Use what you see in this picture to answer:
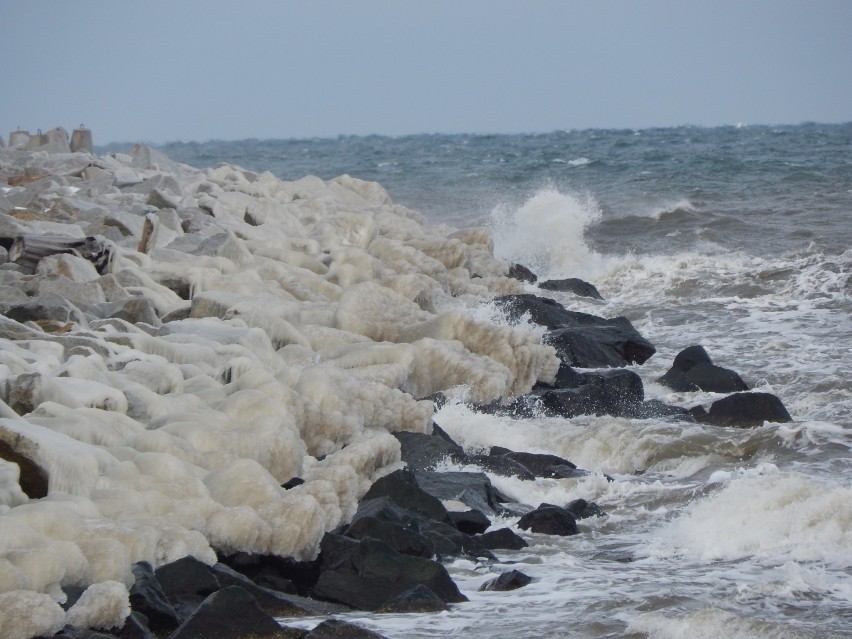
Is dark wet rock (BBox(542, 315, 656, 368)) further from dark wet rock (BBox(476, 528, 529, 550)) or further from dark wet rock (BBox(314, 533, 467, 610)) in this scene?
dark wet rock (BBox(314, 533, 467, 610))

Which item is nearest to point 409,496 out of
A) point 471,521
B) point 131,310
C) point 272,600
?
point 471,521

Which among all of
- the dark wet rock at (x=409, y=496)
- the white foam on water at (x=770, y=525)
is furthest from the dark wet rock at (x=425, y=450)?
the white foam on water at (x=770, y=525)

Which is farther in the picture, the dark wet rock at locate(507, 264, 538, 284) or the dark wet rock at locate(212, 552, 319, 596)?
the dark wet rock at locate(507, 264, 538, 284)

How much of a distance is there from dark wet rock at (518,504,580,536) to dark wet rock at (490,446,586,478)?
1356mm

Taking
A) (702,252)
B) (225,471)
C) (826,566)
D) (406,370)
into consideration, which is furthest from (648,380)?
(702,252)

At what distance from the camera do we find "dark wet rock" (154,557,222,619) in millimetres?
5984

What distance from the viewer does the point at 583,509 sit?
845cm

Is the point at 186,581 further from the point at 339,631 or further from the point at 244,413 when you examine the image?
the point at 244,413

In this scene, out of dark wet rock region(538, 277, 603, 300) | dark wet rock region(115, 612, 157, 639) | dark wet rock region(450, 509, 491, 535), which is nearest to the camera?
dark wet rock region(115, 612, 157, 639)

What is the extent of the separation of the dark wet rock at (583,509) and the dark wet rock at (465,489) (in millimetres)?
520

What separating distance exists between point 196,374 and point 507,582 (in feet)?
10.5

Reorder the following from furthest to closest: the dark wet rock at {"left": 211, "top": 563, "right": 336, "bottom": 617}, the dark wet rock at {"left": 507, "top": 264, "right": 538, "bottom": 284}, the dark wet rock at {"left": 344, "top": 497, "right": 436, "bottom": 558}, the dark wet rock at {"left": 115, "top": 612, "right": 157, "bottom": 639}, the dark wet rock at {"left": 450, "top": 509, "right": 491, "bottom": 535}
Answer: the dark wet rock at {"left": 507, "top": 264, "right": 538, "bottom": 284}, the dark wet rock at {"left": 450, "top": 509, "right": 491, "bottom": 535}, the dark wet rock at {"left": 344, "top": 497, "right": 436, "bottom": 558}, the dark wet rock at {"left": 211, "top": 563, "right": 336, "bottom": 617}, the dark wet rock at {"left": 115, "top": 612, "right": 157, "bottom": 639}

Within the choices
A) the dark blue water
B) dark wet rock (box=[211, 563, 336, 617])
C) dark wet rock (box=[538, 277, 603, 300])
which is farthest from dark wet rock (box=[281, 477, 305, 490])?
the dark blue water

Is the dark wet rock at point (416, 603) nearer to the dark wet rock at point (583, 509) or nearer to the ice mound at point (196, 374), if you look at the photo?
the ice mound at point (196, 374)
